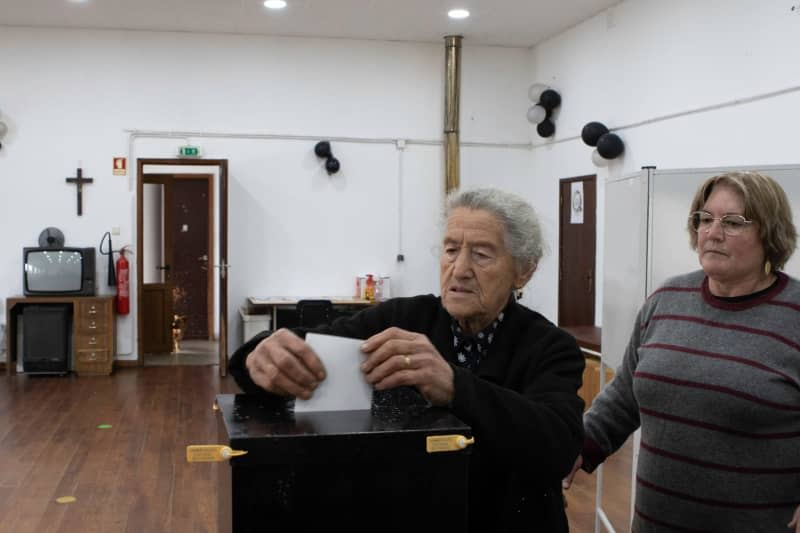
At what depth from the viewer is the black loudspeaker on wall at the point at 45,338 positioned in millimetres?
7938

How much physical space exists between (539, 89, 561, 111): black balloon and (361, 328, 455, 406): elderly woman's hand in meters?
7.50

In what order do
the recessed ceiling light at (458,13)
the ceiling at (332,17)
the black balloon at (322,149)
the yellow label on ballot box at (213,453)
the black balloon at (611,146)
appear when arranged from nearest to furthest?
1. the yellow label on ballot box at (213,453)
2. the black balloon at (611,146)
3. the ceiling at (332,17)
4. the recessed ceiling light at (458,13)
5. the black balloon at (322,149)

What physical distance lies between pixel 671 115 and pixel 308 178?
12.7 ft

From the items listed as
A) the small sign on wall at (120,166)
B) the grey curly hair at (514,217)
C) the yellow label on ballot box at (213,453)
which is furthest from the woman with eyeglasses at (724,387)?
the small sign on wall at (120,166)

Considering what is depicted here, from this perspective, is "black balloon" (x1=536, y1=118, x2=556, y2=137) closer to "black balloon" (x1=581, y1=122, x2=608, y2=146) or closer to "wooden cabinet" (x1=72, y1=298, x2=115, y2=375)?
"black balloon" (x1=581, y1=122, x2=608, y2=146)

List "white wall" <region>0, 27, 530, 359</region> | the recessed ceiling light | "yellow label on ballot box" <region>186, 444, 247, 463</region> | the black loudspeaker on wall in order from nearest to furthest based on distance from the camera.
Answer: "yellow label on ballot box" <region>186, 444, 247, 463</region> < the recessed ceiling light < the black loudspeaker on wall < "white wall" <region>0, 27, 530, 359</region>

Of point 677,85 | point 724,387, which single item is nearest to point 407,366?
point 724,387

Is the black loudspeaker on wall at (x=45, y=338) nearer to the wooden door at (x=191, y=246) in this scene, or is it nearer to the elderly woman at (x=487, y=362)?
the wooden door at (x=191, y=246)

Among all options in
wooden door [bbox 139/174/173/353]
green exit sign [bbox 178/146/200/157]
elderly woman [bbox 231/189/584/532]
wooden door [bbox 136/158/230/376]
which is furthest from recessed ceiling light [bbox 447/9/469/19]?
elderly woman [bbox 231/189/584/532]

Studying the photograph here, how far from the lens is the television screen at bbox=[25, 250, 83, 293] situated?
8.05 m

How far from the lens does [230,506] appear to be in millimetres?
1000

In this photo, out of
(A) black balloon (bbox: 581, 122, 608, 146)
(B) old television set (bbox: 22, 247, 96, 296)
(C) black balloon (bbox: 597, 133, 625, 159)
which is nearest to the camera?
(C) black balloon (bbox: 597, 133, 625, 159)

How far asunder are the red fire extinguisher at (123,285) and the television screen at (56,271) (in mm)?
388

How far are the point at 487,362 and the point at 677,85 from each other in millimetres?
5291
